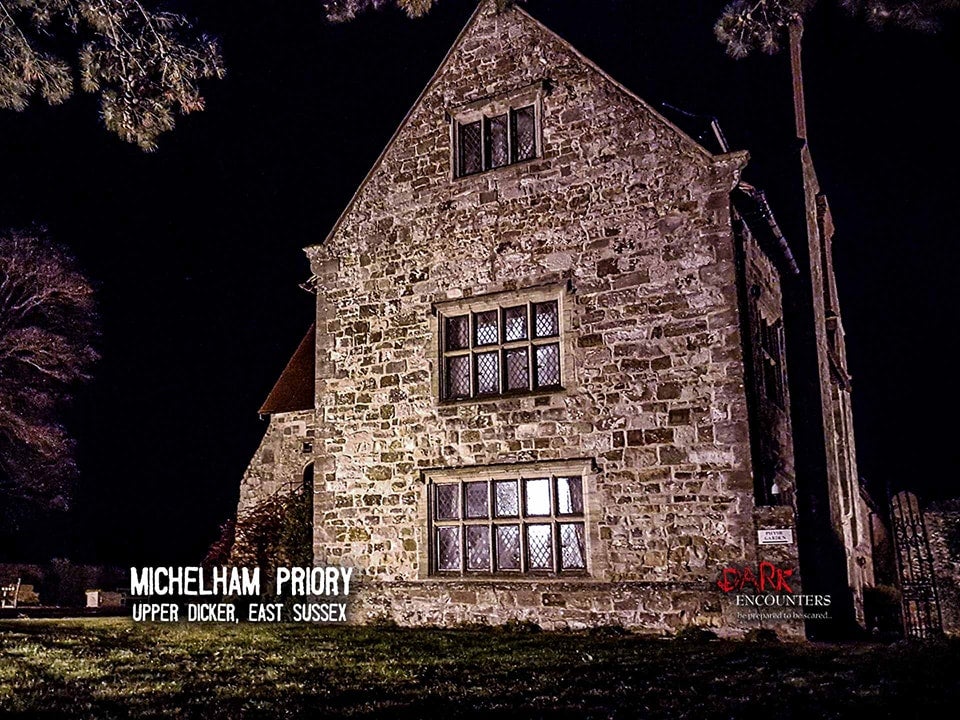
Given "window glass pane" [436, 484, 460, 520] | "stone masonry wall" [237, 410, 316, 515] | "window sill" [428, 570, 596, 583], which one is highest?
"stone masonry wall" [237, 410, 316, 515]

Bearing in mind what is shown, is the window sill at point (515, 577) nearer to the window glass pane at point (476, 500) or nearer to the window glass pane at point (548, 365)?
the window glass pane at point (476, 500)

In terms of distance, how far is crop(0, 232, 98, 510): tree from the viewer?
25.7 m

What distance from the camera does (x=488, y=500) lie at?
1571 centimetres

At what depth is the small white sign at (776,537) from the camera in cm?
1319

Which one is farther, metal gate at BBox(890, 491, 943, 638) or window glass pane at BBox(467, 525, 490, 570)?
window glass pane at BBox(467, 525, 490, 570)

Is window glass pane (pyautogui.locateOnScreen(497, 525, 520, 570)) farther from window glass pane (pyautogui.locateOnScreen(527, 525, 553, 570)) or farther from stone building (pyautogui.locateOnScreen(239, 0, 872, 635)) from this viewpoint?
window glass pane (pyautogui.locateOnScreen(527, 525, 553, 570))

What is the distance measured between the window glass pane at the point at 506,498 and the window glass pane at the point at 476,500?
0.78 ft

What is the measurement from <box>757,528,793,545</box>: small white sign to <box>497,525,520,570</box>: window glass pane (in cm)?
404

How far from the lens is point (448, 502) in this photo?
16172 mm

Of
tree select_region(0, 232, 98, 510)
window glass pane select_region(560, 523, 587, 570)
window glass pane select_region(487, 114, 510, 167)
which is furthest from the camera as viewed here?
tree select_region(0, 232, 98, 510)

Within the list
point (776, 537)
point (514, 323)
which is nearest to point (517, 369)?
point (514, 323)

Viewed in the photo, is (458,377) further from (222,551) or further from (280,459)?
(222,551)

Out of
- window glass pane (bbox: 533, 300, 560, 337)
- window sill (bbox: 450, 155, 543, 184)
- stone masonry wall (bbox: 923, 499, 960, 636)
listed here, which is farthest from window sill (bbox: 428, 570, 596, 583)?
window sill (bbox: 450, 155, 543, 184)

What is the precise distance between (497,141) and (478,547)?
24.4 ft
